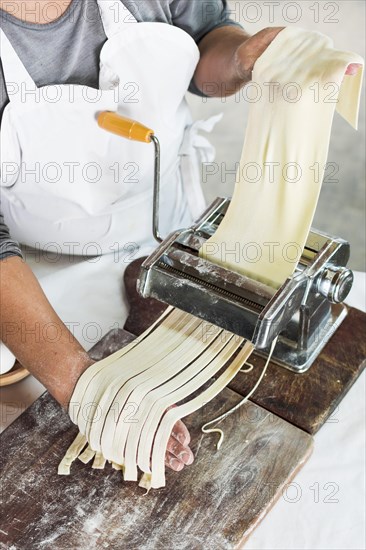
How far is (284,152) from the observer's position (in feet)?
3.84

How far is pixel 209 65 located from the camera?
1535 mm

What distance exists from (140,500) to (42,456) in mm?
180


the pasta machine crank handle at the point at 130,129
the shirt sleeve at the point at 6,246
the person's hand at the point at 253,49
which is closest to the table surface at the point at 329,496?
the shirt sleeve at the point at 6,246

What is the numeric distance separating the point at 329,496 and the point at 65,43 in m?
0.92

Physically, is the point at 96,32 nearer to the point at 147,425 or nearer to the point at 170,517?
the point at 147,425

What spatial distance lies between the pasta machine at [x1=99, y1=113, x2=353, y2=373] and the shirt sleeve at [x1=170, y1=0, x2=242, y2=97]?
1.14 feet

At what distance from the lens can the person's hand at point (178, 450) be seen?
1156 millimetres

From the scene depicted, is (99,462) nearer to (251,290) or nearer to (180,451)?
(180,451)

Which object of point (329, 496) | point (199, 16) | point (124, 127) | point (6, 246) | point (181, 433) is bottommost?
point (329, 496)

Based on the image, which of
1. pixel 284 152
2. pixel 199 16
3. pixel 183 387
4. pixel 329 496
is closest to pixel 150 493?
pixel 183 387

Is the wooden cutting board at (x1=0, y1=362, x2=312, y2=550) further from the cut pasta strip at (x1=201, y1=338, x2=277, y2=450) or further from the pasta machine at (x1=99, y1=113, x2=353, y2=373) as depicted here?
the pasta machine at (x1=99, y1=113, x2=353, y2=373)

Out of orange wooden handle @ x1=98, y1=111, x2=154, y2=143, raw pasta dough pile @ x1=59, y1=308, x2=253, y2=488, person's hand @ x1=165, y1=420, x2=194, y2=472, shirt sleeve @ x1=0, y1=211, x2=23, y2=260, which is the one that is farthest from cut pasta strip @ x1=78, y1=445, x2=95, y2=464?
orange wooden handle @ x1=98, y1=111, x2=154, y2=143

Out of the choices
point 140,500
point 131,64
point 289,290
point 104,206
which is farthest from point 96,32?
point 140,500

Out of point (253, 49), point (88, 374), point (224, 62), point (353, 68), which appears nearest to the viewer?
point (353, 68)
